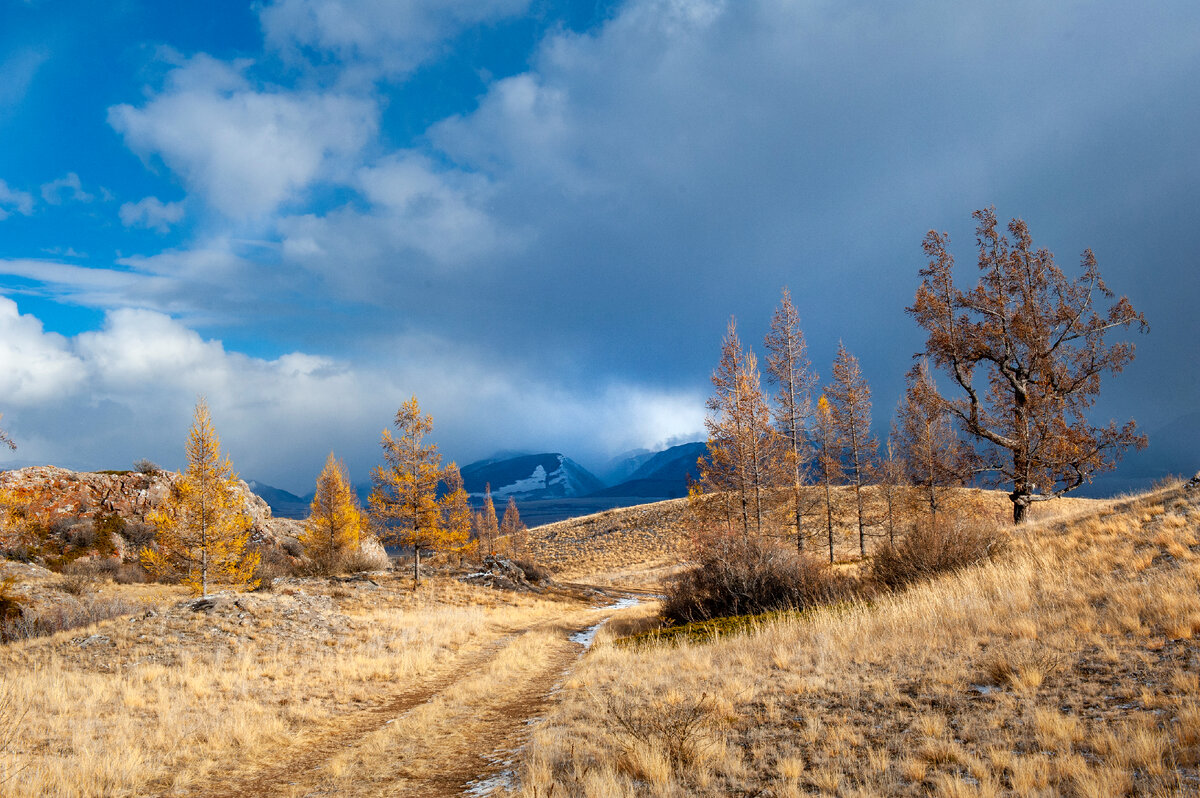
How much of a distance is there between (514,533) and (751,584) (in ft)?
192

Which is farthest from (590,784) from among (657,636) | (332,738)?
(657,636)

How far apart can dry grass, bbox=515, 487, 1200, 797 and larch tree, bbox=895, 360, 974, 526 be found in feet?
27.5

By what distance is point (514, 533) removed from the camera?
71.1 meters

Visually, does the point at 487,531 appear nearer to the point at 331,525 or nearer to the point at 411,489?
the point at 331,525

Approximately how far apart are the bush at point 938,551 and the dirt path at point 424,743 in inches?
342

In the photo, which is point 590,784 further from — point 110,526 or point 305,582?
point 110,526

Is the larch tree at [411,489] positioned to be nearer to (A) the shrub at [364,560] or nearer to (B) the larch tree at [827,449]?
(A) the shrub at [364,560]

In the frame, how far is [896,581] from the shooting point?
13.9 m

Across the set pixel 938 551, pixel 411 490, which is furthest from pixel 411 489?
pixel 938 551

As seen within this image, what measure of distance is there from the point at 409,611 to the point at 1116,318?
90.6ft

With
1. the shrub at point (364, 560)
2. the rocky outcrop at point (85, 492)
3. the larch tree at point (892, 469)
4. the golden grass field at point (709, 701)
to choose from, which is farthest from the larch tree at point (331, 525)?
the larch tree at point (892, 469)

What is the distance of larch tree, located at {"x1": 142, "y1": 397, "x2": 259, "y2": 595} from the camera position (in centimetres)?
2398

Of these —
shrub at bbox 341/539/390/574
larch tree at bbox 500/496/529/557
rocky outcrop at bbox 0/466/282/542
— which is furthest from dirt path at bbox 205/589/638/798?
larch tree at bbox 500/496/529/557

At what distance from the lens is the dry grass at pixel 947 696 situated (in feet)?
14.8
